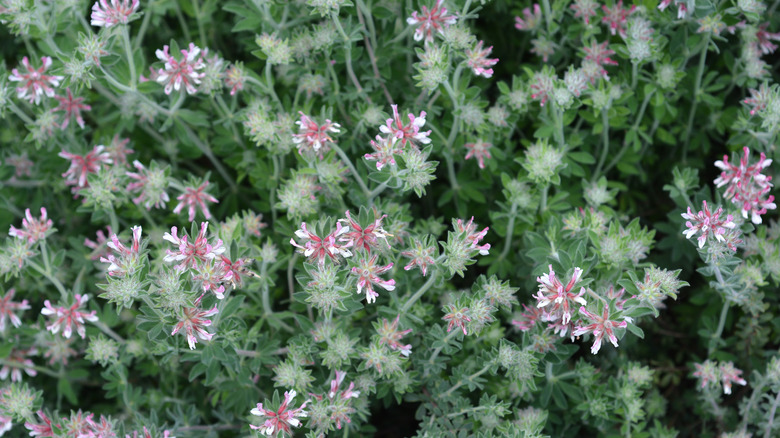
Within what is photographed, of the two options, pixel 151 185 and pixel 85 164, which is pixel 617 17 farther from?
pixel 85 164

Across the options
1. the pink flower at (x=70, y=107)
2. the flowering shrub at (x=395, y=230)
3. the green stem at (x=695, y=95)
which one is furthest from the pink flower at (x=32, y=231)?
the green stem at (x=695, y=95)

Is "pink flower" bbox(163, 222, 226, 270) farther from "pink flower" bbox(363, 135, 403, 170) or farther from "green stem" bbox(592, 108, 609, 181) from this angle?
"green stem" bbox(592, 108, 609, 181)

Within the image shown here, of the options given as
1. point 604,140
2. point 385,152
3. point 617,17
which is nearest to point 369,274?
point 385,152

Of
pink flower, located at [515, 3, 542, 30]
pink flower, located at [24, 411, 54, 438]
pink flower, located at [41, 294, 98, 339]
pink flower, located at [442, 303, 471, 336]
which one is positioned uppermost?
pink flower, located at [515, 3, 542, 30]

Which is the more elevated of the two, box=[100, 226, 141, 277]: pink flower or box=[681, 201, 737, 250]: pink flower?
box=[100, 226, 141, 277]: pink flower

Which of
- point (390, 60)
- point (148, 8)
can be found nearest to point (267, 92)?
point (390, 60)

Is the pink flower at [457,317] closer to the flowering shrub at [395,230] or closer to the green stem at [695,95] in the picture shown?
the flowering shrub at [395,230]

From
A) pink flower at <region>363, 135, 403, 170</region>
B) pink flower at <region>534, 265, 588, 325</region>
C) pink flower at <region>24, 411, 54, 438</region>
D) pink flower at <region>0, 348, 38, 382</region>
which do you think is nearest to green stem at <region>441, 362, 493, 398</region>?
pink flower at <region>534, 265, 588, 325</region>
